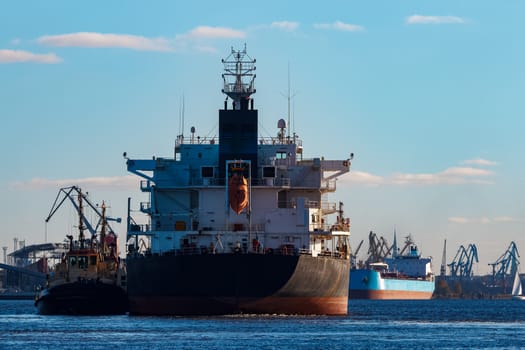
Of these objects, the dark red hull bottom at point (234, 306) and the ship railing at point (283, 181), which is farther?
the ship railing at point (283, 181)

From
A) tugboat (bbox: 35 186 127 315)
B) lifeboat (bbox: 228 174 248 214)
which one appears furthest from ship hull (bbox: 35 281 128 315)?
lifeboat (bbox: 228 174 248 214)

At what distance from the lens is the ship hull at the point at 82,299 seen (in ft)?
294

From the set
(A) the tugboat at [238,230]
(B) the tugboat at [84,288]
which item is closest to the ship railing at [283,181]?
(A) the tugboat at [238,230]

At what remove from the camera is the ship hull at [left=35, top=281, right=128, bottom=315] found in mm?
89625

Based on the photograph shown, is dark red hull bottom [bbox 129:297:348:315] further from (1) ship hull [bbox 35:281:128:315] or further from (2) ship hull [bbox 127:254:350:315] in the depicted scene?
(1) ship hull [bbox 35:281:128:315]

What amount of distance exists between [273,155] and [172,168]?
6361 millimetres

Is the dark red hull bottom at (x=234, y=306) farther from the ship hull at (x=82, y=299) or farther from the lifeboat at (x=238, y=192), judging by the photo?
the ship hull at (x=82, y=299)

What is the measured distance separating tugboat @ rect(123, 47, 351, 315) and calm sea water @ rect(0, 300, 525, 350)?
1.47m

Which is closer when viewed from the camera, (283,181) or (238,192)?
(238,192)

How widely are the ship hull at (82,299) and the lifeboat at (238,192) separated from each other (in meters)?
15.0

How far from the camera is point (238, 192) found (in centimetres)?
7919

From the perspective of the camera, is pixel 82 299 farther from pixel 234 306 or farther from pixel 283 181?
pixel 234 306

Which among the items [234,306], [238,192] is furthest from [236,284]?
[238,192]

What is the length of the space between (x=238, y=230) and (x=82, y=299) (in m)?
14.4
